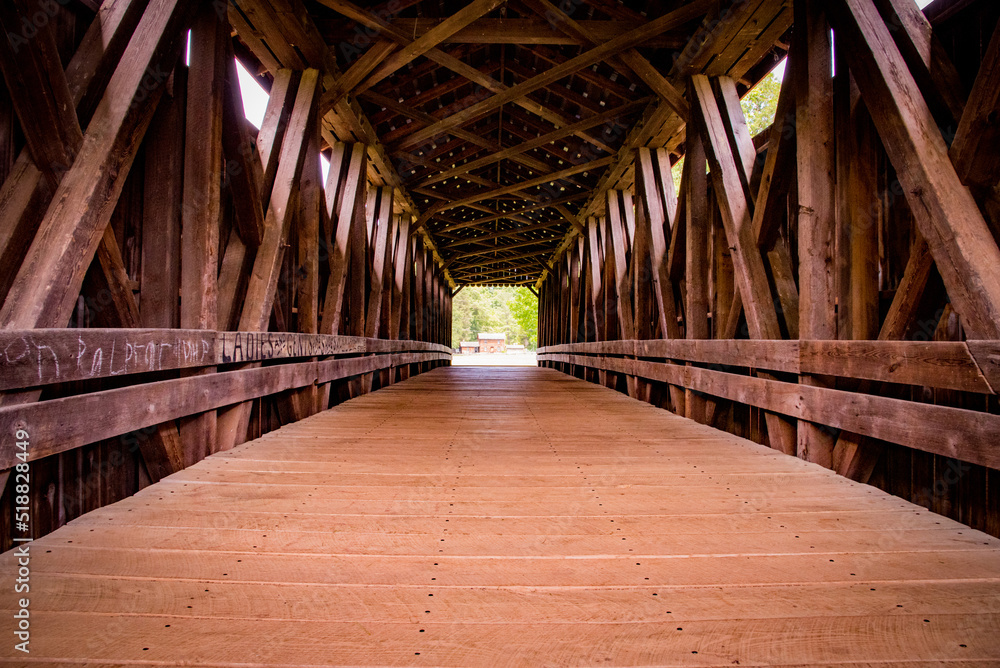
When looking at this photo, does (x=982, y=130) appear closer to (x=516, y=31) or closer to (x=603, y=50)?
(x=603, y=50)

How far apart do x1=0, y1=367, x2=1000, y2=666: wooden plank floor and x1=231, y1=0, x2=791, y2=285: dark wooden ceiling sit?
3409 millimetres

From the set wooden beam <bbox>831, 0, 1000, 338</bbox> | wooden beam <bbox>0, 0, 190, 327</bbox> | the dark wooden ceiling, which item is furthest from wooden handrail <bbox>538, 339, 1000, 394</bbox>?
wooden beam <bbox>0, 0, 190, 327</bbox>

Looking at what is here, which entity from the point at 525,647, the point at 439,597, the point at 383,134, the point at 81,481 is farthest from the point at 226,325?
the point at 383,134

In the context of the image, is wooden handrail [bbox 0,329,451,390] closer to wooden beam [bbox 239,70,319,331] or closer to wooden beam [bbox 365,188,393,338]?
wooden beam [bbox 239,70,319,331]

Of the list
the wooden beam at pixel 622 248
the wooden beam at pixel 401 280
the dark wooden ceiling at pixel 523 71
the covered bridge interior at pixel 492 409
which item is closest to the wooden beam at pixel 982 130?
the covered bridge interior at pixel 492 409

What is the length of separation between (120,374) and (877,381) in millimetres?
3178

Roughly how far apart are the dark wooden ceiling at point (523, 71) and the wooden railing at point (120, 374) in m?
2.55

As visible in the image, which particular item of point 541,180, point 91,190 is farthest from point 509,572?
point 541,180

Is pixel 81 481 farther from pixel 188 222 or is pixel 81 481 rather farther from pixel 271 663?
pixel 271 663

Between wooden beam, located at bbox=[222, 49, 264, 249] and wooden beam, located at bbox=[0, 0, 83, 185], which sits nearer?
wooden beam, located at bbox=[0, 0, 83, 185]

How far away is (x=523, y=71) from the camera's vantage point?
6.70 m

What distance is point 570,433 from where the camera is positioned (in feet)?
12.2

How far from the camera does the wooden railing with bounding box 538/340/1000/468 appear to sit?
1779mm

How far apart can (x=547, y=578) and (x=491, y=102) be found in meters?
5.45
